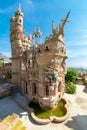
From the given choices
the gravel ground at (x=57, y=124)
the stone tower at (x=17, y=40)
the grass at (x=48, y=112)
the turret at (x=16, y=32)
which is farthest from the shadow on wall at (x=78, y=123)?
the turret at (x=16, y=32)

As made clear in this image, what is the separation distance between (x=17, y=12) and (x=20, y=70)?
2067 cm

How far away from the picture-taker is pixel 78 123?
21312 millimetres

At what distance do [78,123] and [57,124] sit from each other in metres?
4.15

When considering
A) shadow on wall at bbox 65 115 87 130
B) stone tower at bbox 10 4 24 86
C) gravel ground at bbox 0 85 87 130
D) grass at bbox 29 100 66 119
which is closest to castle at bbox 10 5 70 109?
grass at bbox 29 100 66 119

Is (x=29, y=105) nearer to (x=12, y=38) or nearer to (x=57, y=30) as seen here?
(x=57, y=30)

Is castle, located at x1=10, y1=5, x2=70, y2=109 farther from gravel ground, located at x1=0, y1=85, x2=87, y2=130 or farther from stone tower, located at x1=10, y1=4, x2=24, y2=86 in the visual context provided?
stone tower, located at x1=10, y1=4, x2=24, y2=86

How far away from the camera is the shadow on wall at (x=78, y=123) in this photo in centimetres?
2016

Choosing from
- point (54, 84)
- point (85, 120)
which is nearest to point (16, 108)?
point (54, 84)

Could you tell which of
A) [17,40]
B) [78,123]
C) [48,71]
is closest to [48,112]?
[78,123]

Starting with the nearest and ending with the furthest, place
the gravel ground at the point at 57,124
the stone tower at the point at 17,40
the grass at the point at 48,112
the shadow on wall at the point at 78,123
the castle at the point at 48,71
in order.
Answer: the shadow on wall at the point at 78,123 → the gravel ground at the point at 57,124 → the grass at the point at 48,112 → the castle at the point at 48,71 → the stone tower at the point at 17,40

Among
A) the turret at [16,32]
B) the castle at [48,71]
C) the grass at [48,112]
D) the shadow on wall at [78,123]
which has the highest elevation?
the turret at [16,32]

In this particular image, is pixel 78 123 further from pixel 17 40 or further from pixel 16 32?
pixel 16 32

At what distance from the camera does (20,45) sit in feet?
121

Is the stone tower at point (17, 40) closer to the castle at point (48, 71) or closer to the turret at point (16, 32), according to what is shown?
the turret at point (16, 32)
